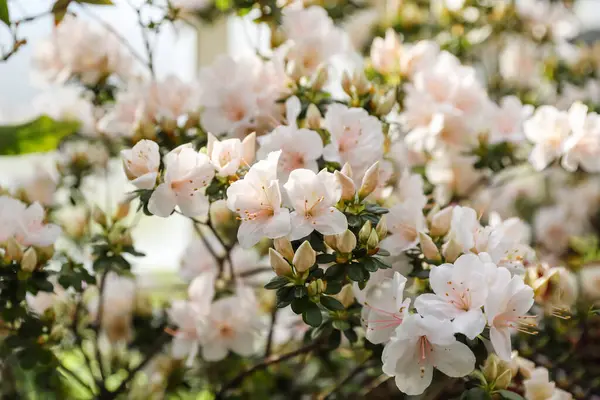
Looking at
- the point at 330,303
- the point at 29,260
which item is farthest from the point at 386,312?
the point at 29,260

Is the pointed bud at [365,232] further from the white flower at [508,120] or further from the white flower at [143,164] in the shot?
the white flower at [508,120]

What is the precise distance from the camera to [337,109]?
37.4 inches

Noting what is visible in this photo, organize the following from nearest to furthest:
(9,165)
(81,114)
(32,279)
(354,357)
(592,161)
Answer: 1. (32,279)
2. (592,161)
3. (354,357)
4. (81,114)
5. (9,165)

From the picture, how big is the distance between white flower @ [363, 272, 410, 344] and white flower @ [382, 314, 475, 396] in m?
0.03

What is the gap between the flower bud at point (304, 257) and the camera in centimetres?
77

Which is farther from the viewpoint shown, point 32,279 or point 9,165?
point 9,165

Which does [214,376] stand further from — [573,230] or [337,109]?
[573,230]

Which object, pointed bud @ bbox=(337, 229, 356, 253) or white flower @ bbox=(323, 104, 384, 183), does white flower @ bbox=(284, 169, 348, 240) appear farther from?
white flower @ bbox=(323, 104, 384, 183)

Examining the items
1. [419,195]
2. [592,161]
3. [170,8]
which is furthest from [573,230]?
[170,8]

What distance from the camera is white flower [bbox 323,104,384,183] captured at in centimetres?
94

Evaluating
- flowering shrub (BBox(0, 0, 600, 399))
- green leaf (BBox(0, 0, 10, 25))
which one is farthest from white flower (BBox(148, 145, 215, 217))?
green leaf (BBox(0, 0, 10, 25))

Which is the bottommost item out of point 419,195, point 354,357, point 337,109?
point 354,357

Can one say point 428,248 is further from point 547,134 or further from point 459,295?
point 547,134

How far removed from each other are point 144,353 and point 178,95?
21.4 inches
